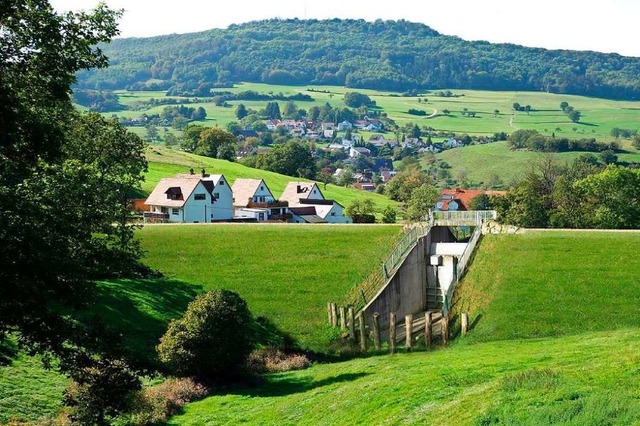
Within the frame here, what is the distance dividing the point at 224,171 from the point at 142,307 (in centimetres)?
8650

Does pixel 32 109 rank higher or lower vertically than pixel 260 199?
higher

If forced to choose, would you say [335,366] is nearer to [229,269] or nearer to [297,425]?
[297,425]

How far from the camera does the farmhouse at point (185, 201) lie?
88.0 meters

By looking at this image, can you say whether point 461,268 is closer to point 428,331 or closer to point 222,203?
point 428,331

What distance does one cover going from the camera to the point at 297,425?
2620 cm

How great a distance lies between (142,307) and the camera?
1697 inches

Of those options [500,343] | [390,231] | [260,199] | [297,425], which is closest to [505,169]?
[260,199]

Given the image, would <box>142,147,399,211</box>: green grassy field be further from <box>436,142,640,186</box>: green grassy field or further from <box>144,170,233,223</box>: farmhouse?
<box>436,142,640,186</box>: green grassy field

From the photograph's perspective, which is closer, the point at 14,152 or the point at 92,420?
the point at 14,152

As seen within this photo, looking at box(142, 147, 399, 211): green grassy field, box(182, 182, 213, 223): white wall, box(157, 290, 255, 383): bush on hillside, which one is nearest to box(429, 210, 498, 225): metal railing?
box(157, 290, 255, 383): bush on hillside

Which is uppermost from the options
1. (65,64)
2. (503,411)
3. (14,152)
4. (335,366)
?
(65,64)

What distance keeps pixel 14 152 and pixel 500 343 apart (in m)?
25.5

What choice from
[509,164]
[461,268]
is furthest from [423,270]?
[509,164]

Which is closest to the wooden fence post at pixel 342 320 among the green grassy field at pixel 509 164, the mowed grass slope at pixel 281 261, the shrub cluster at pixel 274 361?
the mowed grass slope at pixel 281 261
